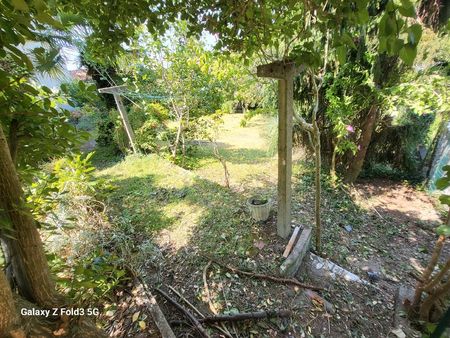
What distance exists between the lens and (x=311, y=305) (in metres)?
2.12

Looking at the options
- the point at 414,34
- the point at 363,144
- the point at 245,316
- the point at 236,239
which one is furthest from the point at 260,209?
the point at 363,144

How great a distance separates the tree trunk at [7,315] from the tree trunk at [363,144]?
5.01 metres

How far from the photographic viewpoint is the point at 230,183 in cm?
465

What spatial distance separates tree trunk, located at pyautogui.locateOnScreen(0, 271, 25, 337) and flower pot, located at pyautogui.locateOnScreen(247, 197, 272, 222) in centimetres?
239

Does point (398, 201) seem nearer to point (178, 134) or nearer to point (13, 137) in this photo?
point (178, 134)

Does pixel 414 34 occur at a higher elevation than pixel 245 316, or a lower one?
higher

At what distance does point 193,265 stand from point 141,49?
4.15m

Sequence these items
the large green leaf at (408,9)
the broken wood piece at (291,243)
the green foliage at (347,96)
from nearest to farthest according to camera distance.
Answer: the large green leaf at (408,9)
the broken wood piece at (291,243)
the green foliage at (347,96)

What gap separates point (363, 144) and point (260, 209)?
295 cm

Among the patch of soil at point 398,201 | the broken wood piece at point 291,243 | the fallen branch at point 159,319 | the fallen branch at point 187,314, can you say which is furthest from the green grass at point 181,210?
the patch of soil at point 398,201

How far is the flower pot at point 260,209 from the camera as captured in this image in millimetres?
2912

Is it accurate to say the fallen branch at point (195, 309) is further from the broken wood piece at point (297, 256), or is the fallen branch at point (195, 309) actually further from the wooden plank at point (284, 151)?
the wooden plank at point (284, 151)

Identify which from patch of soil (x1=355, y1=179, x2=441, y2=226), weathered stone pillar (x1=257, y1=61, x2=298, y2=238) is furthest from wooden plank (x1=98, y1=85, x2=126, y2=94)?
patch of soil (x1=355, y1=179, x2=441, y2=226)

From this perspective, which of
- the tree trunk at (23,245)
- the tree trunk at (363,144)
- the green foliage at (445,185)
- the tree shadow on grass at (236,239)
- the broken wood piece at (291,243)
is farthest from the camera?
the tree trunk at (363,144)
